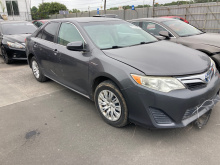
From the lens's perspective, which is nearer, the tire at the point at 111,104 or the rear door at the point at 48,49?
the tire at the point at 111,104

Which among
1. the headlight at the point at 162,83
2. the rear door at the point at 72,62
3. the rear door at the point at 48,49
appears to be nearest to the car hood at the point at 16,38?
the rear door at the point at 48,49

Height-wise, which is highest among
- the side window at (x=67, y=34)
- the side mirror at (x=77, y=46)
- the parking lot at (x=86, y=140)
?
the side window at (x=67, y=34)

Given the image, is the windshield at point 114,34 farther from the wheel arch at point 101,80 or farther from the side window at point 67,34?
the wheel arch at point 101,80

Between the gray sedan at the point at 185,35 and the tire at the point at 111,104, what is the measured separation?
2780 millimetres

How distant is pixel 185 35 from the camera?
17.0ft

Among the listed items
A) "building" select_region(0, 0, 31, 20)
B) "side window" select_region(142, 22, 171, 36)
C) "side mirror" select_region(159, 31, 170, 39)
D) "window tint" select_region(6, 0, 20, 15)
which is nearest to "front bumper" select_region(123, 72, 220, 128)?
"side mirror" select_region(159, 31, 170, 39)

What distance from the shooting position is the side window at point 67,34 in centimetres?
350

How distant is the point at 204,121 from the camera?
2.88 metres

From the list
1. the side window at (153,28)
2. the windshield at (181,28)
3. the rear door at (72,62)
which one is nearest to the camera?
the rear door at (72,62)

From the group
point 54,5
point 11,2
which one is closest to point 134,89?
point 11,2

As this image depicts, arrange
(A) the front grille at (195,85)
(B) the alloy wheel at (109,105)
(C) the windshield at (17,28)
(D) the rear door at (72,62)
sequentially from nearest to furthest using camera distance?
(A) the front grille at (195,85)
(B) the alloy wheel at (109,105)
(D) the rear door at (72,62)
(C) the windshield at (17,28)

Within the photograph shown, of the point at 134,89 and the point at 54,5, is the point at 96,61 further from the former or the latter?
the point at 54,5

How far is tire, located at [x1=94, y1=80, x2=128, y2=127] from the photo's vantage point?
8.84ft

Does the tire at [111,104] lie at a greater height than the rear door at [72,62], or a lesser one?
lesser
